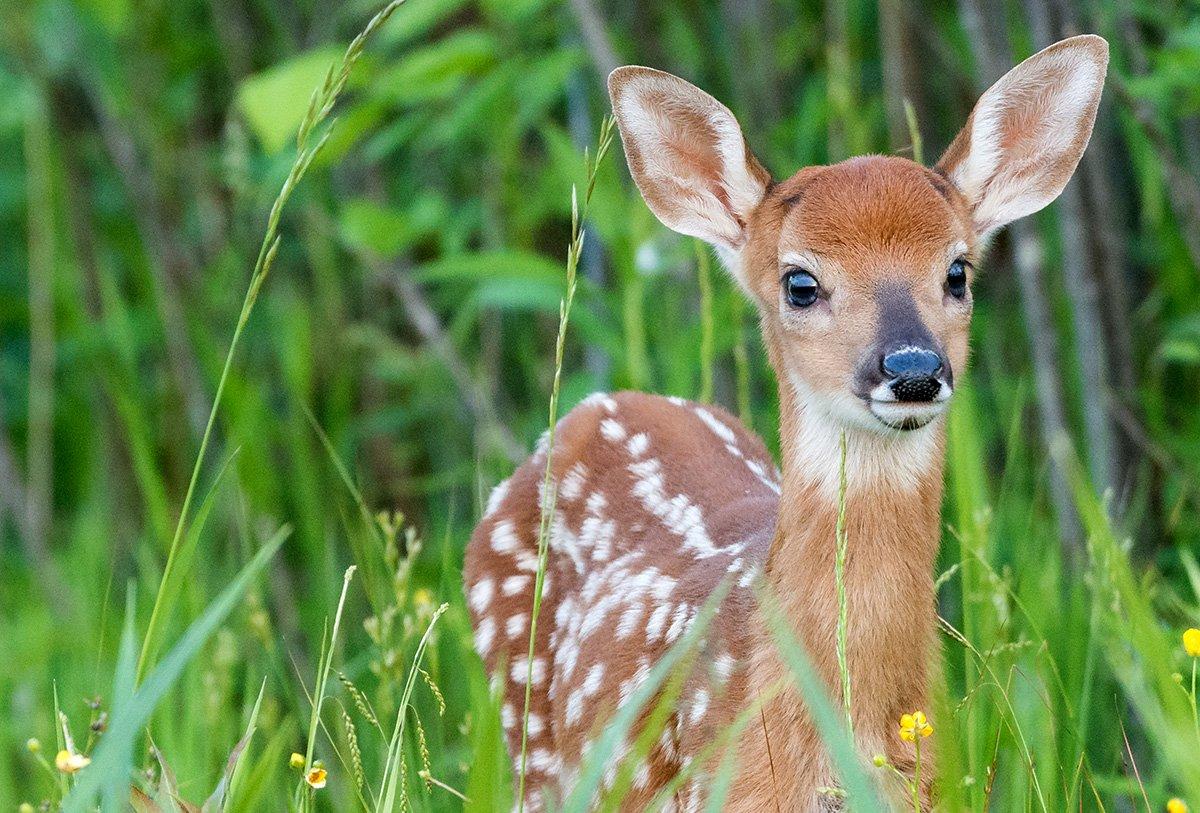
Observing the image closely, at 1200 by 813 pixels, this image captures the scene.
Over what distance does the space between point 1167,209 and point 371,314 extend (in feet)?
9.33

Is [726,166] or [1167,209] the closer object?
[726,166]

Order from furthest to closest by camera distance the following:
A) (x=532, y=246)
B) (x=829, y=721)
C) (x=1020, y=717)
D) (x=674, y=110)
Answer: (x=532, y=246)
(x=674, y=110)
(x=1020, y=717)
(x=829, y=721)

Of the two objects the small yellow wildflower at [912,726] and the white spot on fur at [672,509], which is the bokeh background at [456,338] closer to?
the small yellow wildflower at [912,726]

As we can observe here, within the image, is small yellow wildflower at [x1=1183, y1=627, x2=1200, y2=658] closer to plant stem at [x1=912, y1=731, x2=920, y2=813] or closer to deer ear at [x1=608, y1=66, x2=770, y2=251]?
plant stem at [x1=912, y1=731, x2=920, y2=813]

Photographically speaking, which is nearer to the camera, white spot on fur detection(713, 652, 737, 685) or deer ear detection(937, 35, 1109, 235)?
white spot on fur detection(713, 652, 737, 685)

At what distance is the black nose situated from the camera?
99.7 inches

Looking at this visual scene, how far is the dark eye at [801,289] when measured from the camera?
2.86 metres

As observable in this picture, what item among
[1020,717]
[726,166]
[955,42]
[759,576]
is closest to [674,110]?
[726,166]

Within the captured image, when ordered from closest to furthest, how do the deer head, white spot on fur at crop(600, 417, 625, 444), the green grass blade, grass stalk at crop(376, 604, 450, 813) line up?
the green grass blade
grass stalk at crop(376, 604, 450, 813)
the deer head
white spot on fur at crop(600, 417, 625, 444)

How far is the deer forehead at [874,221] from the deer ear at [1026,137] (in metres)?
0.17

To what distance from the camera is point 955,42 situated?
16.0 ft

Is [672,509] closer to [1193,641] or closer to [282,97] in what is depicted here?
[282,97]

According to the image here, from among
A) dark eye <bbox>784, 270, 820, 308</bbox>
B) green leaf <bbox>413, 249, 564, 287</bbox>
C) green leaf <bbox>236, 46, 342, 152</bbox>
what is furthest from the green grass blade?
green leaf <bbox>413, 249, 564, 287</bbox>

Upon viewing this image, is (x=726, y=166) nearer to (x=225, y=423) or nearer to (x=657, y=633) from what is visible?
(x=657, y=633)
